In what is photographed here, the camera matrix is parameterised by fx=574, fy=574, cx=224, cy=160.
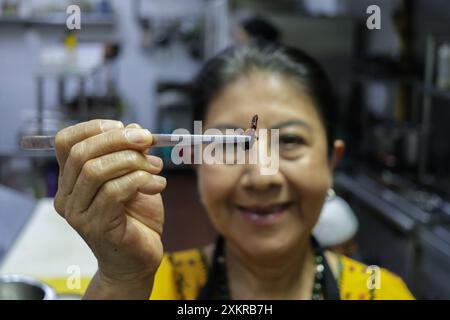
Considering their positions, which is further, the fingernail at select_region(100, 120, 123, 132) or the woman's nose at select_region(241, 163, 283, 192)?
the woman's nose at select_region(241, 163, 283, 192)

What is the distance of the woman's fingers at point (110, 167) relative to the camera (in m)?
0.34

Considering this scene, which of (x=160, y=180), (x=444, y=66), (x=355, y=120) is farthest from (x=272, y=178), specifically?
(x=355, y=120)

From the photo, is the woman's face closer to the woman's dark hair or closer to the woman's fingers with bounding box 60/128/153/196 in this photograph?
the woman's dark hair

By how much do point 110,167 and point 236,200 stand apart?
0.69 feet

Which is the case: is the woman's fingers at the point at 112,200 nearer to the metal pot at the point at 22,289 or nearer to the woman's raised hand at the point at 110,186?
the woman's raised hand at the point at 110,186

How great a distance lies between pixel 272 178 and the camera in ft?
1.67

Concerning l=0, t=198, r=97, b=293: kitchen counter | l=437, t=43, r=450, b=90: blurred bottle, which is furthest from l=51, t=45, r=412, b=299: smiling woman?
l=437, t=43, r=450, b=90: blurred bottle

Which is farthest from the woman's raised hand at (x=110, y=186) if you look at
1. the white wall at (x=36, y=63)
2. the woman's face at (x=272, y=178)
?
the white wall at (x=36, y=63)

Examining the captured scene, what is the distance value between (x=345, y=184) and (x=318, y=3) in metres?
1.04

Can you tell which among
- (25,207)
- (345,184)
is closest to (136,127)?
(25,207)

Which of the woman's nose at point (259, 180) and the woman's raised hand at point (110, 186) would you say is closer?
the woman's raised hand at point (110, 186)

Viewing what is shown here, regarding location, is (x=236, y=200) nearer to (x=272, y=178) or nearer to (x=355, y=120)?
(x=272, y=178)

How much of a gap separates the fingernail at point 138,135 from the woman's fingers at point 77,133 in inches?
0.5

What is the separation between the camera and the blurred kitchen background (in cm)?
90
